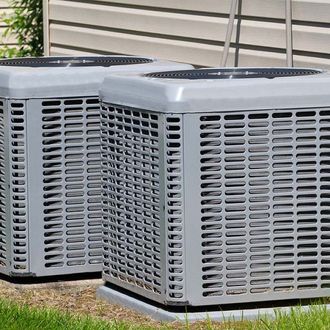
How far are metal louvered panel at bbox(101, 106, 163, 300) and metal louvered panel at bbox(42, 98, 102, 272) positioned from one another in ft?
1.03

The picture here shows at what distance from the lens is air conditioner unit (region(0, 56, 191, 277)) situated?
20.5 feet

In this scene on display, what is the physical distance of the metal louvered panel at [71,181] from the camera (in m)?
6.30

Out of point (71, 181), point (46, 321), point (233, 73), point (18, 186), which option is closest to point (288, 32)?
point (233, 73)

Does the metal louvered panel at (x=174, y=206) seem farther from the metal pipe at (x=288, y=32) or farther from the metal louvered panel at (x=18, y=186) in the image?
the metal pipe at (x=288, y=32)

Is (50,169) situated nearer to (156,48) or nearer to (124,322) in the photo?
(124,322)

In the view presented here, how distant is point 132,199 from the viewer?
19.1 feet

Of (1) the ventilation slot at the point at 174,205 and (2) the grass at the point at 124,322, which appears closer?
(2) the grass at the point at 124,322

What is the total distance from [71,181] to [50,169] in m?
0.13

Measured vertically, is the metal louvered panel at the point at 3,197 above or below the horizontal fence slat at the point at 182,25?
below

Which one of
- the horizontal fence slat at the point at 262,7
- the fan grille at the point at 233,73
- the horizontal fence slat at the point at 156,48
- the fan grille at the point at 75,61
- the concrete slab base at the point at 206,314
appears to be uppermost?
the horizontal fence slat at the point at 262,7

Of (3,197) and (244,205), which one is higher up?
(244,205)

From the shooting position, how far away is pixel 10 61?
712cm

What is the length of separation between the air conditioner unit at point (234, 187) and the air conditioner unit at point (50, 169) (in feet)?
2.23

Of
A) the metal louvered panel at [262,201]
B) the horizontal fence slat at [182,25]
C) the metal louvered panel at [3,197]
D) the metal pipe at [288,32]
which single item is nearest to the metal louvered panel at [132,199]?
the metal louvered panel at [262,201]
